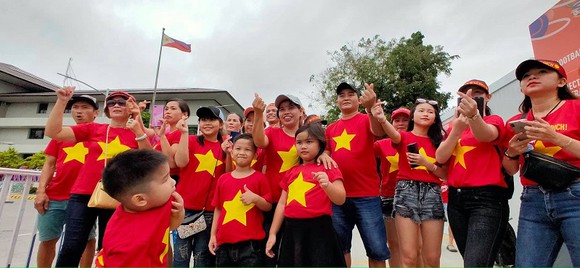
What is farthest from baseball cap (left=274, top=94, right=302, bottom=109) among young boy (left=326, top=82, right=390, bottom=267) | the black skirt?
the black skirt

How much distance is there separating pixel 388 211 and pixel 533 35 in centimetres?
368

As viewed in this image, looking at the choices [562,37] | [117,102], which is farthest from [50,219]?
[562,37]

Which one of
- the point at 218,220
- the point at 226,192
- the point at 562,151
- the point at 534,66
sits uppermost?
the point at 534,66

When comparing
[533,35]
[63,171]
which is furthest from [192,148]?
[533,35]

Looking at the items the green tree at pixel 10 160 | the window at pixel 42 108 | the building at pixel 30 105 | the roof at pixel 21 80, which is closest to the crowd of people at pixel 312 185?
the green tree at pixel 10 160

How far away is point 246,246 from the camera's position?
260cm

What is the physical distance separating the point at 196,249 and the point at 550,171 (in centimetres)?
271

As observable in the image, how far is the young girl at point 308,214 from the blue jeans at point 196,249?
690mm

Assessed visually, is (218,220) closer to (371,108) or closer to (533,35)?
(371,108)

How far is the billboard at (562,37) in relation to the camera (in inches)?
161

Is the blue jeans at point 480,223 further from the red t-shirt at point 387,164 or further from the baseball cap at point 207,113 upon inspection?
the baseball cap at point 207,113

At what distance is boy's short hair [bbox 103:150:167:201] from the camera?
1.75 meters

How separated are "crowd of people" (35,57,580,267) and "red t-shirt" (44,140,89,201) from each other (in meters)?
0.01

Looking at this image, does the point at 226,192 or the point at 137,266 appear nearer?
the point at 137,266
